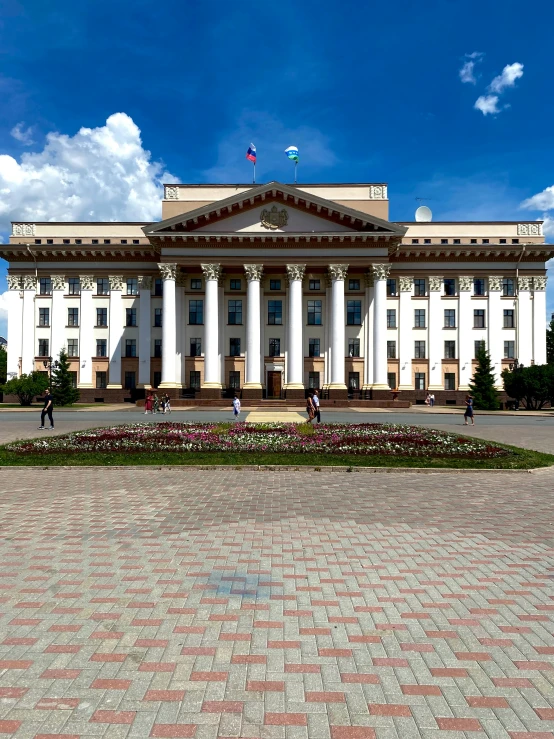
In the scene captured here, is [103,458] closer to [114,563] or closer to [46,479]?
[46,479]

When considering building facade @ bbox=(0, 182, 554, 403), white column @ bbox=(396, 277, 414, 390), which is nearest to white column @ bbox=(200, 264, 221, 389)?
building facade @ bbox=(0, 182, 554, 403)

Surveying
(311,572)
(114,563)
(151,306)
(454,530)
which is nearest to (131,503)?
(114,563)

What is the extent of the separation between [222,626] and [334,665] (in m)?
1.05

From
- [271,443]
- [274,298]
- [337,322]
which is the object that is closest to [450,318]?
[337,322]

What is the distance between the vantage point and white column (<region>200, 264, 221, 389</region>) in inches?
1757

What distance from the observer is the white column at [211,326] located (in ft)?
146

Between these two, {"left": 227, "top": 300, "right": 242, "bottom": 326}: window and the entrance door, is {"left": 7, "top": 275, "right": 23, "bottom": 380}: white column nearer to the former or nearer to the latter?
{"left": 227, "top": 300, "right": 242, "bottom": 326}: window

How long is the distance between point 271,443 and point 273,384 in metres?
33.4

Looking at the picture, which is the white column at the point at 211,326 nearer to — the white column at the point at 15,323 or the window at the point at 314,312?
the window at the point at 314,312

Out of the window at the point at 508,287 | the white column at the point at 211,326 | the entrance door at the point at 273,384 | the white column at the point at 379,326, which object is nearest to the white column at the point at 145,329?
the white column at the point at 211,326

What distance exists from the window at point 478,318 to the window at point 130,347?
3572cm

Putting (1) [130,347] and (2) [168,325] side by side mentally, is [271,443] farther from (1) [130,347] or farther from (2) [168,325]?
(1) [130,347]

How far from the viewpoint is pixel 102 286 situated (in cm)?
5091

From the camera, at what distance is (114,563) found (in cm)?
552
